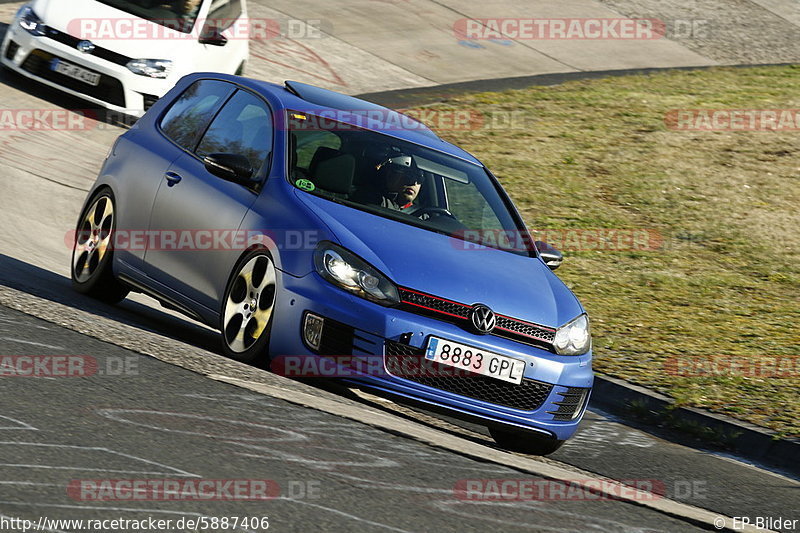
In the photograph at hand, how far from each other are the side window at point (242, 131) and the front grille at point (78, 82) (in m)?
6.11

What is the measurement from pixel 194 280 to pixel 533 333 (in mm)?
2056

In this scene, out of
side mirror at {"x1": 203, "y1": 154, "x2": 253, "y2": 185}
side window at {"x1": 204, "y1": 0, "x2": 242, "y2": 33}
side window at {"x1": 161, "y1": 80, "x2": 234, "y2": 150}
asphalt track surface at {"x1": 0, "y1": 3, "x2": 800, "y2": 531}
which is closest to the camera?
asphalt track surface at {"x1": 0, "y1": 3, "x2": 800, "y2": 531}

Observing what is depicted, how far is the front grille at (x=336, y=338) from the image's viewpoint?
623 centimetres

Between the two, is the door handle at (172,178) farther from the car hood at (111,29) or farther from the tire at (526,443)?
the car hood at (111,29)

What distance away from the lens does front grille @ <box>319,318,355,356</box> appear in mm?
6234

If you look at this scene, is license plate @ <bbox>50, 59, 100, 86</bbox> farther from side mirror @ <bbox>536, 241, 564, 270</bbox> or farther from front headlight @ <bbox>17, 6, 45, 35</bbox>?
side mirror @ <bbox>536, 241, 564, 270</bbox>

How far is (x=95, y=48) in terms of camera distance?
13.6 m

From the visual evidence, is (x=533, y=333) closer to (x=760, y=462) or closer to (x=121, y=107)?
(x=760, y=462)

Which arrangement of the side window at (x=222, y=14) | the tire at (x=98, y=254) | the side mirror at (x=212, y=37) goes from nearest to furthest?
the tire at (x=98, y=254), the side mirror at (x=212, y=37), the side window at (x=222, y=14)

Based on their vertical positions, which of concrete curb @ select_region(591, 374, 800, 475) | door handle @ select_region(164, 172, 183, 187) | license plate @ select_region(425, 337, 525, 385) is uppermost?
door handle @ select_region(164, 172, 183, 187)

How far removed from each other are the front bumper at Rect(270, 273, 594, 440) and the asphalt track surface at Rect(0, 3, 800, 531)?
10.1 inches

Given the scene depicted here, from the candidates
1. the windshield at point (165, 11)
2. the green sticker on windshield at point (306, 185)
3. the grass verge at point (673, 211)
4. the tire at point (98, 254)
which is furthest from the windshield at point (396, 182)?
the windshield at point (165, 11)

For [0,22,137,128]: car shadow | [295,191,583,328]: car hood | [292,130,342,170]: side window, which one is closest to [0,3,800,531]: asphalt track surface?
[295,191,583,328]: car hood

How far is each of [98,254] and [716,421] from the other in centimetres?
430
